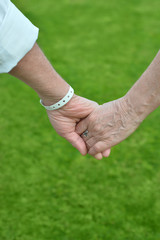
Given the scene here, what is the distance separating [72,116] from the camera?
1811 millimetres

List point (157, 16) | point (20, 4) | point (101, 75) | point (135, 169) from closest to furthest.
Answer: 1. point (135, 169)
2. point (101, 75)
3. point (157, 16)
4. point (20, 4)

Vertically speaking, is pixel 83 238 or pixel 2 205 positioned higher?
pixel 2 205

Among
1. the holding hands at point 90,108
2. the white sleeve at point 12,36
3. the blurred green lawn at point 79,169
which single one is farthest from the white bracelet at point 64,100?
the blurred green lawn at point 79,169

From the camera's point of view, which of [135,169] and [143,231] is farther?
[135,169]

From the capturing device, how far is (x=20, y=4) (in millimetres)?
5109

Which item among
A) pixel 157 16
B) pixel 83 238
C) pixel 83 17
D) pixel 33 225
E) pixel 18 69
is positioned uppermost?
pixel 18 69

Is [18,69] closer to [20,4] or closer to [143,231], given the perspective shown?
[143,231]

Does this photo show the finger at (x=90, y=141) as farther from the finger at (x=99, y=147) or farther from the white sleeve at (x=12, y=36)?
the white sleeve at (x=12, y=36)

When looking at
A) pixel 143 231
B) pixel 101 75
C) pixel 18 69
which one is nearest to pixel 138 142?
pixel 143 231

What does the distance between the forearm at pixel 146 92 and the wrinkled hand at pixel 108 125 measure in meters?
0.04

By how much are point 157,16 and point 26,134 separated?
2.80 meters

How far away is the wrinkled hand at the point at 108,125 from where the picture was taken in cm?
172

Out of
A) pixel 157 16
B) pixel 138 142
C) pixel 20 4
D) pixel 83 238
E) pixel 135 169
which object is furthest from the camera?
pixel 20 4

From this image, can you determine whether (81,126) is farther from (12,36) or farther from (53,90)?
(12,36)
